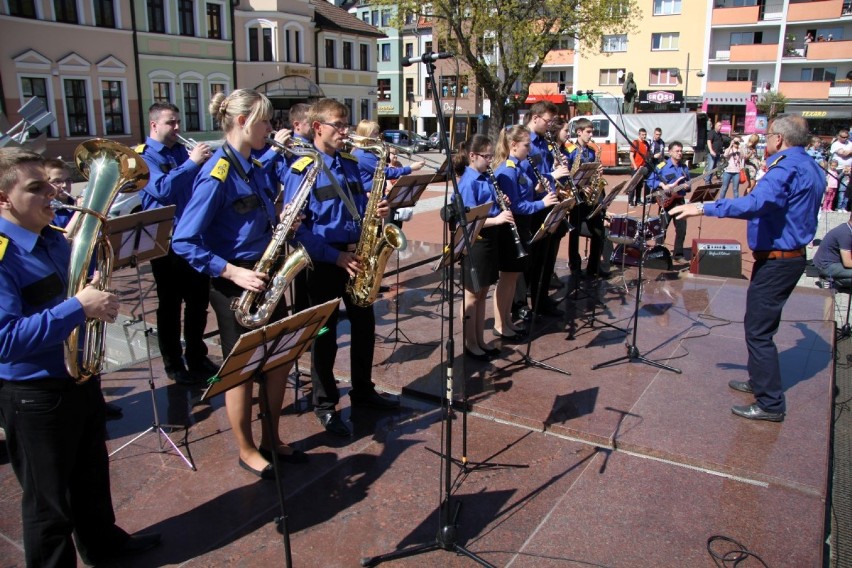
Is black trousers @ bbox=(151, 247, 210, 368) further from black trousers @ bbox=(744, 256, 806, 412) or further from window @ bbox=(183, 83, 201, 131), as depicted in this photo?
window @ bbox=(183, 83, 201, 131)

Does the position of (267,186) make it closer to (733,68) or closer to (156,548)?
(156,548)

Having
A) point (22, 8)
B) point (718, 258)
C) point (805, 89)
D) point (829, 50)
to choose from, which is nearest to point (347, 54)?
point (22, 8)

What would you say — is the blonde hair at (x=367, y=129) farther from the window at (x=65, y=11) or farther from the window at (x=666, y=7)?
the window at (x=666, y=7)

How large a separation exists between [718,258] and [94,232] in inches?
342

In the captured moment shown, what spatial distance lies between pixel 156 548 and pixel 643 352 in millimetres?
4686

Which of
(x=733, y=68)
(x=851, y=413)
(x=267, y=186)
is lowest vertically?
(x=851, y=413)

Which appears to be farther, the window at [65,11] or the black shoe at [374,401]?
the window at [65,11]

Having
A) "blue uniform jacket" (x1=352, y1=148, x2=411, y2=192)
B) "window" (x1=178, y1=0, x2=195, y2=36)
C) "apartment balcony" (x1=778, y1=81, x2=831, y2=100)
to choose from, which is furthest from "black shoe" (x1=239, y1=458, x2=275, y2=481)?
"apartment balcony" (x1=778, y1=81, x2=831, y2=100)

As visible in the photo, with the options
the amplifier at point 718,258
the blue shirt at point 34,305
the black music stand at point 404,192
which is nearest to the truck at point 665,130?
the amplifier at point 718,258

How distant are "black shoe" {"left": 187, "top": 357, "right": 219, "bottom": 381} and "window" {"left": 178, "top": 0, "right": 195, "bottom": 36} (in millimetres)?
29467

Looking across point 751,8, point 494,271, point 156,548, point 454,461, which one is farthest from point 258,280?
point 751,8

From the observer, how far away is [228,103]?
3.78m

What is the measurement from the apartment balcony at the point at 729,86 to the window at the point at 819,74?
3860 millimetres

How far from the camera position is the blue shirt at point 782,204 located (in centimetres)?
465
